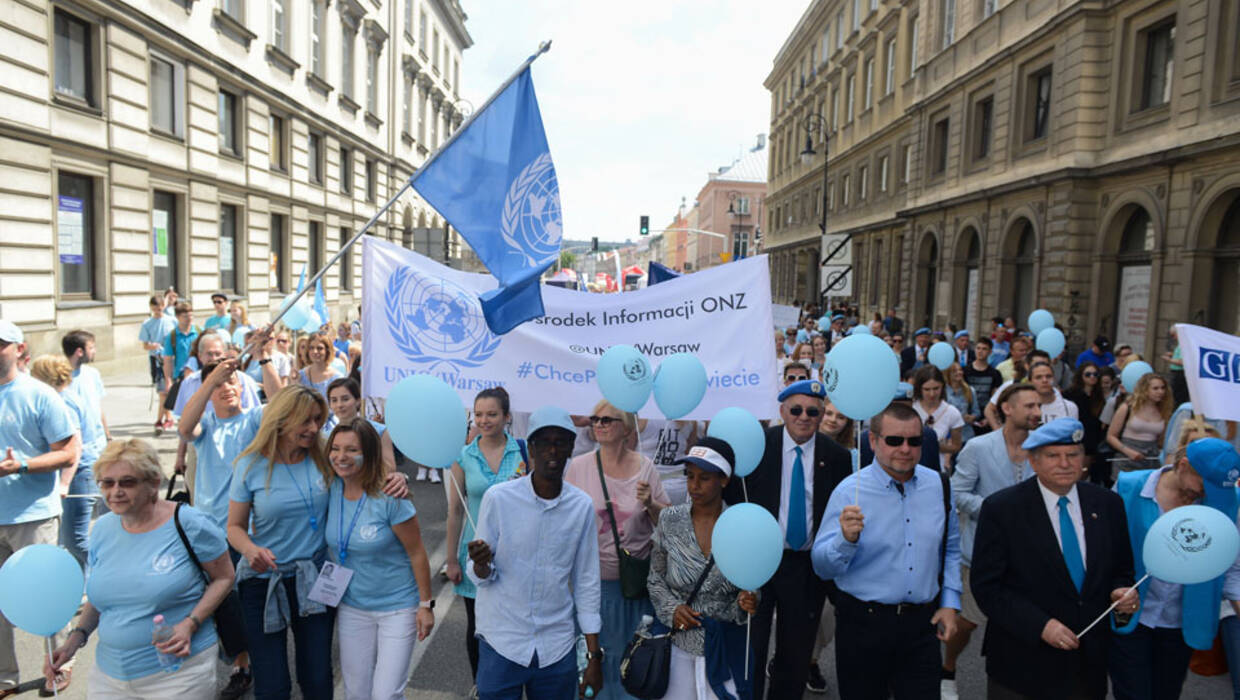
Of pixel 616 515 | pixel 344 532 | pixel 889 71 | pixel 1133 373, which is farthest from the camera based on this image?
pixel 889 71

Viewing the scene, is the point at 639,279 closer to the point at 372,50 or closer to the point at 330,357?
the point at 372,50

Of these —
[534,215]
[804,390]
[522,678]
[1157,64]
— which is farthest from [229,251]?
[1157,64]

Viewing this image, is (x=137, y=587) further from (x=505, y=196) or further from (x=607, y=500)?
(x=505, y=196)

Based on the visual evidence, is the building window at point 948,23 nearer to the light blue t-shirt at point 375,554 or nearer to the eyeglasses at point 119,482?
the light blue t-shirt at point 375,554

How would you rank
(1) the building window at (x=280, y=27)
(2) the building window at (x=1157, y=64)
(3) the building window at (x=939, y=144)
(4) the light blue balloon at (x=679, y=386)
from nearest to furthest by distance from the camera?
1. (4) the light blue balloon at (x=679, y=386)
2. (2) the building window at (x=1157, y=64)
3. (1) the building window at (x=280, y=27)
4. (3) the building window at (x=939, y=144)

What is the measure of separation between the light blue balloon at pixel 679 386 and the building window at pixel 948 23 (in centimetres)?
2417

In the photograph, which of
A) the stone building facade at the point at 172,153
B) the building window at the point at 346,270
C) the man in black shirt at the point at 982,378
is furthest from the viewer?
the building window at the point at 346,270

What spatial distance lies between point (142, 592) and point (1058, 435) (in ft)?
12.1

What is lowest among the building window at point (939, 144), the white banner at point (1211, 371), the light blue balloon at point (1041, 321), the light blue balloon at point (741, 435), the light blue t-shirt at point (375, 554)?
the light blue t-shirt at point (375, 554)

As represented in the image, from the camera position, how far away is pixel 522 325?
557 centimetres

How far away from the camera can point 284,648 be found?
11.5ft

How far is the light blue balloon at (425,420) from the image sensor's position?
350cm

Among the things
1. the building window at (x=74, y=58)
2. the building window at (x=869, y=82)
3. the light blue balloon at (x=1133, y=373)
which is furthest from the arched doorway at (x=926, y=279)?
the building window at (x=74, y=58)

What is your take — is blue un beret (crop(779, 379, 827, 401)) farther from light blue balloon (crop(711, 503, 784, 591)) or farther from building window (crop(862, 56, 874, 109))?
building window (crop(862, 56, 874, 109))
